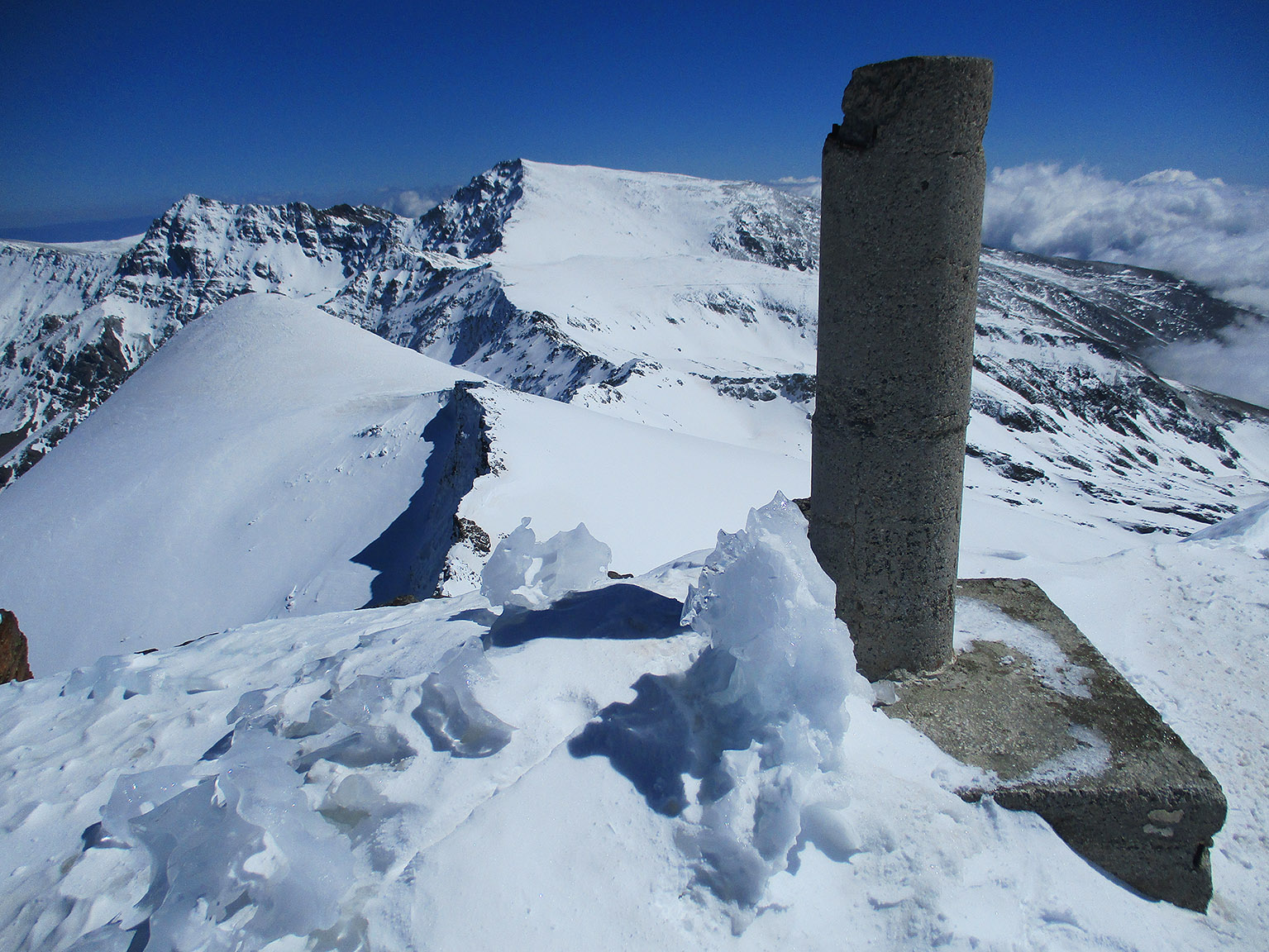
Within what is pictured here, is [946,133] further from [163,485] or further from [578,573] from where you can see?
[163,485]

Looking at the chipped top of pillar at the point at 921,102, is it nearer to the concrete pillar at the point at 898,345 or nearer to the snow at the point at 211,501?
the concrete pillar at the point at 898,345

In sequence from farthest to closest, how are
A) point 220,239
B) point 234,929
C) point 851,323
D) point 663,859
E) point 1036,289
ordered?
1. point 220,239
2. point 1036,289
3. point 851,323
4. point 663,859
5. point 234,929

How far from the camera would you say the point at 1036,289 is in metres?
161

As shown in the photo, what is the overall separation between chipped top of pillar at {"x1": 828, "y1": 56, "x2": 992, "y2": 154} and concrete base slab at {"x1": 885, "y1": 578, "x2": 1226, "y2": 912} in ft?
10.6

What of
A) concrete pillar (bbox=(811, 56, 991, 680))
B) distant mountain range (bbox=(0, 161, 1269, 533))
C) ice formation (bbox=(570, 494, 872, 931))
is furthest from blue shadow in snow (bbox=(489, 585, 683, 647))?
distant mountain range (bbox=(0, 161, 1269, 533))

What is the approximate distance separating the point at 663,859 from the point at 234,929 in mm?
1774

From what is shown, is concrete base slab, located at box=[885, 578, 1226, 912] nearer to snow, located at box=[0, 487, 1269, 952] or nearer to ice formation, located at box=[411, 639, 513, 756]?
snow, located at box=[0, 487, 1269, 952]

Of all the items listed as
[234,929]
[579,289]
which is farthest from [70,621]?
[579,289]

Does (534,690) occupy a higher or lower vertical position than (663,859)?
higher

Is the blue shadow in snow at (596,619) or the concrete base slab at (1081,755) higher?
the blue shadow in snow at (596,619)

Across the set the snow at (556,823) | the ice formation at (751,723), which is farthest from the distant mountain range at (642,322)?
the ice formation at (751,723)

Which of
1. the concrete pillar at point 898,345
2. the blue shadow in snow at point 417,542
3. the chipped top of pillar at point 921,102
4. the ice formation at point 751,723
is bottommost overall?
the blue shadow in snow at point 417,542

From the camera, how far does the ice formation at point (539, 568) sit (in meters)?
5.16

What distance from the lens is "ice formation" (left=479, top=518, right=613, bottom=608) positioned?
5156mm
